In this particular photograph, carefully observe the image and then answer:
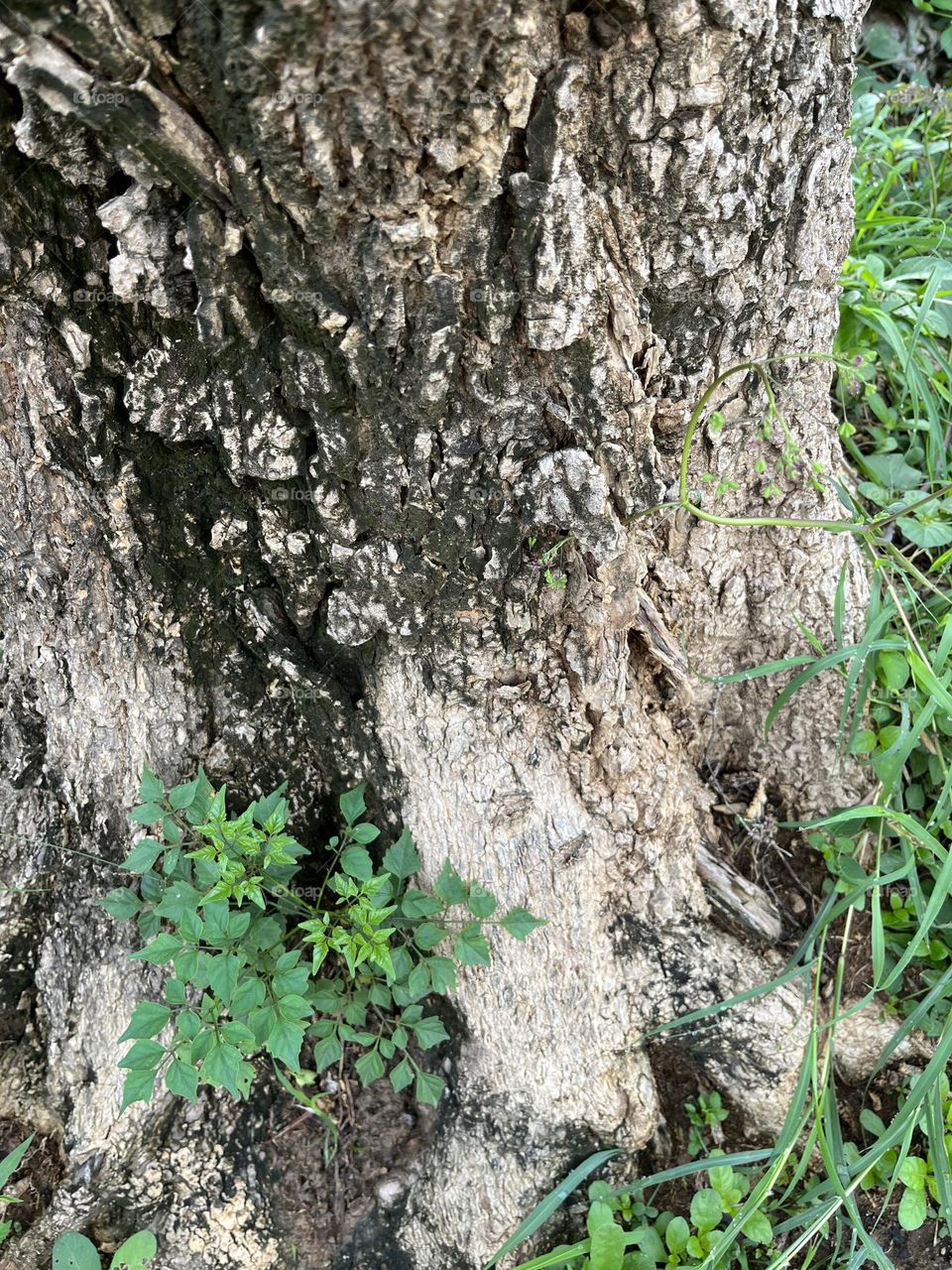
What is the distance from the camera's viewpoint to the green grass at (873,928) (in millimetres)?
1724

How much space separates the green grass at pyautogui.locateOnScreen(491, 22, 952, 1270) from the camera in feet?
5.65

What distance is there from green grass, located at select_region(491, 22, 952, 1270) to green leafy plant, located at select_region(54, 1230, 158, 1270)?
2.50ft

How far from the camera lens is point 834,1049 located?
6.49 ft

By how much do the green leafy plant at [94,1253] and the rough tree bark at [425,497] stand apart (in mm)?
49

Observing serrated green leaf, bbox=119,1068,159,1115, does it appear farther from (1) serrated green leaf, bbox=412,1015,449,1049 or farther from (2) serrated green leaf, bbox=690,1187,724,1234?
(2) serrated green leaf, bbox=690,1187,724,1234

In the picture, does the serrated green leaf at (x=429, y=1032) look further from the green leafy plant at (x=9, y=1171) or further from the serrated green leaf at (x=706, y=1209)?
the green leafy plant at (x=9, y=1171)

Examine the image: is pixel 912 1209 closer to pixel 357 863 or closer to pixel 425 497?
pixel 357 863

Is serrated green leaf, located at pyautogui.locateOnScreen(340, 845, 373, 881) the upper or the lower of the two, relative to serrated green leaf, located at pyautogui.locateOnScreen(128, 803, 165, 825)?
lower

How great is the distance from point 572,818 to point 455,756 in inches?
10.4

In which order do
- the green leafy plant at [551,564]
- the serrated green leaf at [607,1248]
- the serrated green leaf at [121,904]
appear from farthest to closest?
1. the serrated green leaf at [607,1248]
2. the serrated green leaf at [121,904]
3. the green leafy plant at [551,564]

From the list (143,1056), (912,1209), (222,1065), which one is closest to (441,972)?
(222,1065)

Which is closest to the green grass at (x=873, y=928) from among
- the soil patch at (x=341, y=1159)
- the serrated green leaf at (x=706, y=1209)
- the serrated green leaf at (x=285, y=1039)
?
the serrated green leaf at (x=706, y=1209)

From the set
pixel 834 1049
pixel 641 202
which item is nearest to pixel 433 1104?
pixel 834 1049

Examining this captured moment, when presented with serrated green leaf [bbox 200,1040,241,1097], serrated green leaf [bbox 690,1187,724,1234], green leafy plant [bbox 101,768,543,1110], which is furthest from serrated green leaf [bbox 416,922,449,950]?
serrated green leaf [bbox 690,1187,724,1234]
